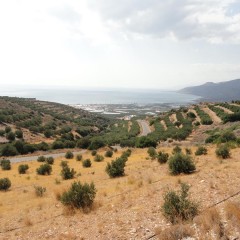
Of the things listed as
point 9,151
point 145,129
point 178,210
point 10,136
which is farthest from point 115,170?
point 145,129

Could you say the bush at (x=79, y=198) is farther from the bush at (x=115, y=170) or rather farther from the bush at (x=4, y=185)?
the bush at (x=4, y=185)

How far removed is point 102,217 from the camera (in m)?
11.8

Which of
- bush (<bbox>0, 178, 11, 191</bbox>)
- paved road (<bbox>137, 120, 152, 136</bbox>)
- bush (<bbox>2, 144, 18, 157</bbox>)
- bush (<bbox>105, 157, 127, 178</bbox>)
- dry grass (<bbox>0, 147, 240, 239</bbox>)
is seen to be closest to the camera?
dry grass (<bbox>0, 147, 240, 239</bbox>)

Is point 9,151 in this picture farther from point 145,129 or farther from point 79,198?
point 145,129

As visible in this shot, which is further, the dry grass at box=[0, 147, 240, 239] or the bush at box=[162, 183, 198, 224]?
the dry grass at box=[0, 147, 240, 239]

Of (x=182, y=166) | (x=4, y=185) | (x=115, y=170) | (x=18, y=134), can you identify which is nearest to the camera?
(x=182, y=166)

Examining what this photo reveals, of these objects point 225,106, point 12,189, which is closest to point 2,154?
point 12,189

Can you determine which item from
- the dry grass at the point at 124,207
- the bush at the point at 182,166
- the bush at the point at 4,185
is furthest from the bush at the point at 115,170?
the bush at the point at 4,185

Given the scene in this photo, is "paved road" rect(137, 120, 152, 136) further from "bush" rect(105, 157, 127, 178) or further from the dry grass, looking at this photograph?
the dry grass

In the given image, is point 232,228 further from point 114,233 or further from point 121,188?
point 121,188

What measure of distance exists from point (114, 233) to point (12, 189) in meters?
14.3

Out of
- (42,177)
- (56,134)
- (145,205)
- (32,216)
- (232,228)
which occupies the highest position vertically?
(232,228)

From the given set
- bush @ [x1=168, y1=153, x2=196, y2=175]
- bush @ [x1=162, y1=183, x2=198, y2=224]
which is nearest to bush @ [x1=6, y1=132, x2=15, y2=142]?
bush @ [x1=168, y1=153, x2=196, y2=175]

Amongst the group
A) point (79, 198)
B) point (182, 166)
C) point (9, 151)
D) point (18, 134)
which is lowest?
point (18, 134)
